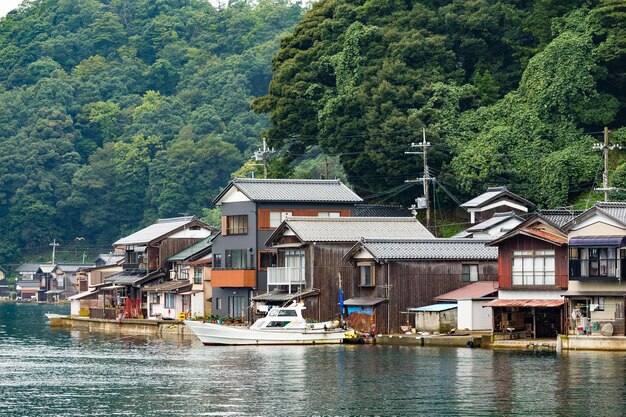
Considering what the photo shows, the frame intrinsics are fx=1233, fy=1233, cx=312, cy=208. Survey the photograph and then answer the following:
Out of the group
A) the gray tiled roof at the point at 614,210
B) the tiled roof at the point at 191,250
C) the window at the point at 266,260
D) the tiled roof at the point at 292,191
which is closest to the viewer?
the gray tiled roof at the point at 614,210

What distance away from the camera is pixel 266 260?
75438 millimetres

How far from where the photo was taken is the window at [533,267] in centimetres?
5788

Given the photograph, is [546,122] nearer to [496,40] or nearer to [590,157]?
[590,157]

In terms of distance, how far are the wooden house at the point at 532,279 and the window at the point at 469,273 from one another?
6087mm

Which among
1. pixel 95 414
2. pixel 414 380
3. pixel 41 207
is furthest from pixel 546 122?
pixel 41 207

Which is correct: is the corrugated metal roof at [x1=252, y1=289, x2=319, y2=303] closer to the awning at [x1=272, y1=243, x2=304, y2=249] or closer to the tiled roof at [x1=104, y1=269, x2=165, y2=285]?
the awning at [x1=272, y1=243, x2=304, y2=249]

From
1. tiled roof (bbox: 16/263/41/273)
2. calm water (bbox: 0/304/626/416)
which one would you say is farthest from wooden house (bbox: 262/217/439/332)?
tiled roof (bbox: 16/263/41/273)

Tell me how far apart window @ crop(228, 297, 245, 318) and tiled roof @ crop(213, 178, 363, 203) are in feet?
21.3

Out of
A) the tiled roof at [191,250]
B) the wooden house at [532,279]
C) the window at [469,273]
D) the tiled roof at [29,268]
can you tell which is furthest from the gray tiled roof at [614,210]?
the tiled roof at [29,268]

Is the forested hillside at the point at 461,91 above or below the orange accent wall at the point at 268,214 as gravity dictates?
above

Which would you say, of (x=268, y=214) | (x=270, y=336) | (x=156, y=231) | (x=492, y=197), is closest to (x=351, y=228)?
(x=268, y=214)

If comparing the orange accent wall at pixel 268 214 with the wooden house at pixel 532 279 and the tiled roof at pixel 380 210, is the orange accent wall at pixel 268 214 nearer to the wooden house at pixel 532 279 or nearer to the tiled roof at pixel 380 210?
the tiled roof at pixel 380 210

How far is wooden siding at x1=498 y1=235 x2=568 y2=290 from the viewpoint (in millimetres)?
57219

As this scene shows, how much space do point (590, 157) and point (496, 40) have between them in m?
17.9
